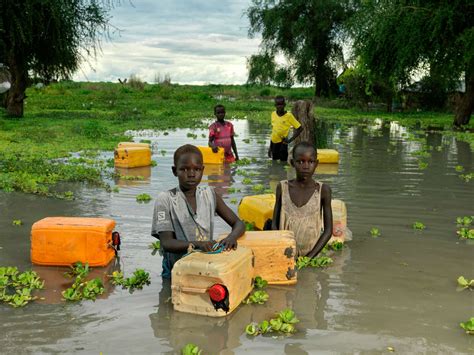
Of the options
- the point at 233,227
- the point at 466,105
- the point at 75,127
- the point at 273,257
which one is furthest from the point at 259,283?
the point at 466,105

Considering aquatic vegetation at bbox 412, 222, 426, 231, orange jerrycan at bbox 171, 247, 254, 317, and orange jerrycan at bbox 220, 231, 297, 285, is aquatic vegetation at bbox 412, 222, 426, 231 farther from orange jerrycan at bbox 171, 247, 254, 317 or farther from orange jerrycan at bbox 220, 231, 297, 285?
orange jerrycan at bbox 171, 247, 254, 317

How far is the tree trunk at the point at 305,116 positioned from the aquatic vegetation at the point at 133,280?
10.3 m

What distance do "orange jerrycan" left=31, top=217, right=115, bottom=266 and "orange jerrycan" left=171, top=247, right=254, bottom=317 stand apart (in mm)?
1374

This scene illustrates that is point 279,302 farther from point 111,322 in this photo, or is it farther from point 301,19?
point 301,19

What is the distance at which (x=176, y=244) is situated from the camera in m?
5.02

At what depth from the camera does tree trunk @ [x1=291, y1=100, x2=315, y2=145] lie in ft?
50.3

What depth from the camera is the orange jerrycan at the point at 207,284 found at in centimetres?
453

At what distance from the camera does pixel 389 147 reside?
1772 cm

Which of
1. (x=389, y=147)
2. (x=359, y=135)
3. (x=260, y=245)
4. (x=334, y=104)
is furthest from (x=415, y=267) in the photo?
(x=334, y=104)

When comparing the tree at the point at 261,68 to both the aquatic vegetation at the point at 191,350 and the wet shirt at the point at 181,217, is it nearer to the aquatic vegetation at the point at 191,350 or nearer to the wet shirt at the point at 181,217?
the wet shirt at the point at 181,217

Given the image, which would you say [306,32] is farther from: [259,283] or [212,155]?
[259,283]

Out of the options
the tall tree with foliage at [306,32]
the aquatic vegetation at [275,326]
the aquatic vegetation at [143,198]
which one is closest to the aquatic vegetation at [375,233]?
the aquatic vegetation at [275,326]

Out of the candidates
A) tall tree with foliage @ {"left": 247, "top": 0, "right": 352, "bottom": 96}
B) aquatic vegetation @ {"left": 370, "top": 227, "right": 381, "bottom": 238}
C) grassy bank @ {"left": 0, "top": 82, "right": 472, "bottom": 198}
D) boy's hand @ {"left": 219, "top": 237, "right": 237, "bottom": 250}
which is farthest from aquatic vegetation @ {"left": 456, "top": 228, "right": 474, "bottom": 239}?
tall tree with foliage @ {"left": 247, "top": 0, "right": 352, "bottom": 96}

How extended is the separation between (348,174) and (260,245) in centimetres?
721
